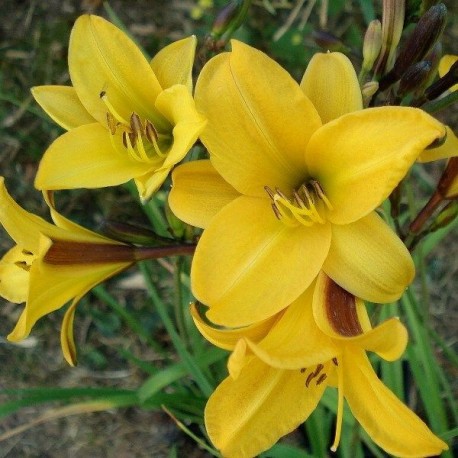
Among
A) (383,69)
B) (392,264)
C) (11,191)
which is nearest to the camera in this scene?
(392,264)

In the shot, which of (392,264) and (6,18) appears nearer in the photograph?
(392,264)

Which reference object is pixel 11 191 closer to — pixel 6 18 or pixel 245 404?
pixel 6 18

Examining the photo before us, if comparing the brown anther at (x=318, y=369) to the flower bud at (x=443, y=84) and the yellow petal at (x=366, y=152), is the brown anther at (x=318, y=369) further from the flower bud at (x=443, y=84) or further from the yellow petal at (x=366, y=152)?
the flower bud at (x=443, y=84)

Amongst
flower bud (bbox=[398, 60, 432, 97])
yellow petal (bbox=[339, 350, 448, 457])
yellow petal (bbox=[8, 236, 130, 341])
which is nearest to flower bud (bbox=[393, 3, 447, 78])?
flower bud (bbox=[398, 60, 432, 97])

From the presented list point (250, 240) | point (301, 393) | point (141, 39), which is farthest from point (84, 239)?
point (141, 39)

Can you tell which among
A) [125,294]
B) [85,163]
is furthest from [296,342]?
[125,294]

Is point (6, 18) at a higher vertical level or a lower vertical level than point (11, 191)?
higher

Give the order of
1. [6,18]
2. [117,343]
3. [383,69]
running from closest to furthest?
[383,69], [117,343], [6,18]

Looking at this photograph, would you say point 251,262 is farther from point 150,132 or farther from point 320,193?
point 150,132
